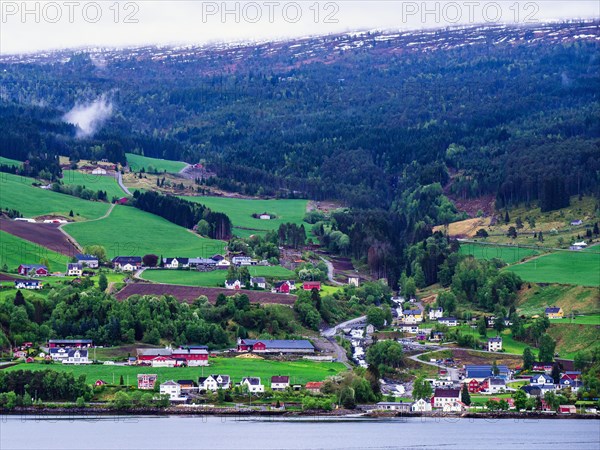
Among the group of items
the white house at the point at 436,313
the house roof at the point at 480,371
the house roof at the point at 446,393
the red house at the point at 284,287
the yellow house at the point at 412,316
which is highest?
the red house at the point at 284,287

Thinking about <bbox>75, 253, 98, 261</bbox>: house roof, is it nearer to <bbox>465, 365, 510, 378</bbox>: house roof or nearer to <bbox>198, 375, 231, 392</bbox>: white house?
<bbox>198, 375, 231, 392</bbox>: white house

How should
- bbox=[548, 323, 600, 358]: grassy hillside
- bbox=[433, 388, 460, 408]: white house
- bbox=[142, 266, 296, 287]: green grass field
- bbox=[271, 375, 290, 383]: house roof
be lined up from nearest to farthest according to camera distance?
bbox=[433, 388, 460, 408]: white house < bbox=[271, 375, 290, 383]: house roof < bbox=[548, 323, 600, 358]: grassy hillside < bbox=[142, 266, 296, 287]: green grass field

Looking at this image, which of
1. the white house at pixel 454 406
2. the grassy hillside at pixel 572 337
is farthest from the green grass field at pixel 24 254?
the white house at pixel 454 406

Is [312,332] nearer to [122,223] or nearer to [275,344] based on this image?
[275,344]

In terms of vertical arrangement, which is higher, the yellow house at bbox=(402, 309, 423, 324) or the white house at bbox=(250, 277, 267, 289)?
the white house at bbox=(250, 277, 267, 289)

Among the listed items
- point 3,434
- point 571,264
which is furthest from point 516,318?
point 3,434

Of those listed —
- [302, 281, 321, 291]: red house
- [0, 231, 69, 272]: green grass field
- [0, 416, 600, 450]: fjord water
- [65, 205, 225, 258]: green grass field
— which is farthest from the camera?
[65, 205, 225, 258]: green grass field

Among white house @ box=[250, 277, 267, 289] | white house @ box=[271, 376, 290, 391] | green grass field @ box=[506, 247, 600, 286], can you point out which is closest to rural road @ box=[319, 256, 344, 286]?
white house @ box=[250, 277, 267, 289]

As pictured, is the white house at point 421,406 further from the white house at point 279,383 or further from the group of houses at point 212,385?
the white house at point 279,383
